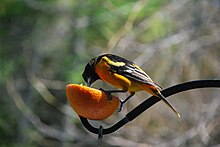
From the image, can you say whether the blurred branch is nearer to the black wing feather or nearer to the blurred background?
the blurred background

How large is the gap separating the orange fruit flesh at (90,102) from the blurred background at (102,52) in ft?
8.24

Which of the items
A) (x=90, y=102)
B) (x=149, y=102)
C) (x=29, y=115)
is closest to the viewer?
(x=90, y=102)

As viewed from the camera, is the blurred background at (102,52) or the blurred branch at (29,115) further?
the blurred branch at (29,115)

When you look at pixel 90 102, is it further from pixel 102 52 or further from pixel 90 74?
pixel 102 52

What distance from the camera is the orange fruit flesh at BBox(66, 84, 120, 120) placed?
130 cm

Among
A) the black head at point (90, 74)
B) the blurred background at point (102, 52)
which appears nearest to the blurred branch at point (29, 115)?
the blurred background at point (102, 52)

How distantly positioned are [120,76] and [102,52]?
3025 mm

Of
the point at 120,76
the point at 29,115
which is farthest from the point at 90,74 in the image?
the point at 29,115

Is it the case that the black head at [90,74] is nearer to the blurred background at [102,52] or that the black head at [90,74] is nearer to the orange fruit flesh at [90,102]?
the orange fruit flesh at [90,102]

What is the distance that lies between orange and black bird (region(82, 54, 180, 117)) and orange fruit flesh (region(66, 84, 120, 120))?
79 mm

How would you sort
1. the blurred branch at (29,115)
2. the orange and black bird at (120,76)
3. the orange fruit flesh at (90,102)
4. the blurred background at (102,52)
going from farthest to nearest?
the blurred branch at (29,115)
the blurred background at (102,52)
the orange and black bird at (120,76)
the orange fruit flesh at (90,102)

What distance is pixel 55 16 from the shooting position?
5.36m

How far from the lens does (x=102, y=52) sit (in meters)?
4.44

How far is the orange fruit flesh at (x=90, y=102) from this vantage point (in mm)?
1304
